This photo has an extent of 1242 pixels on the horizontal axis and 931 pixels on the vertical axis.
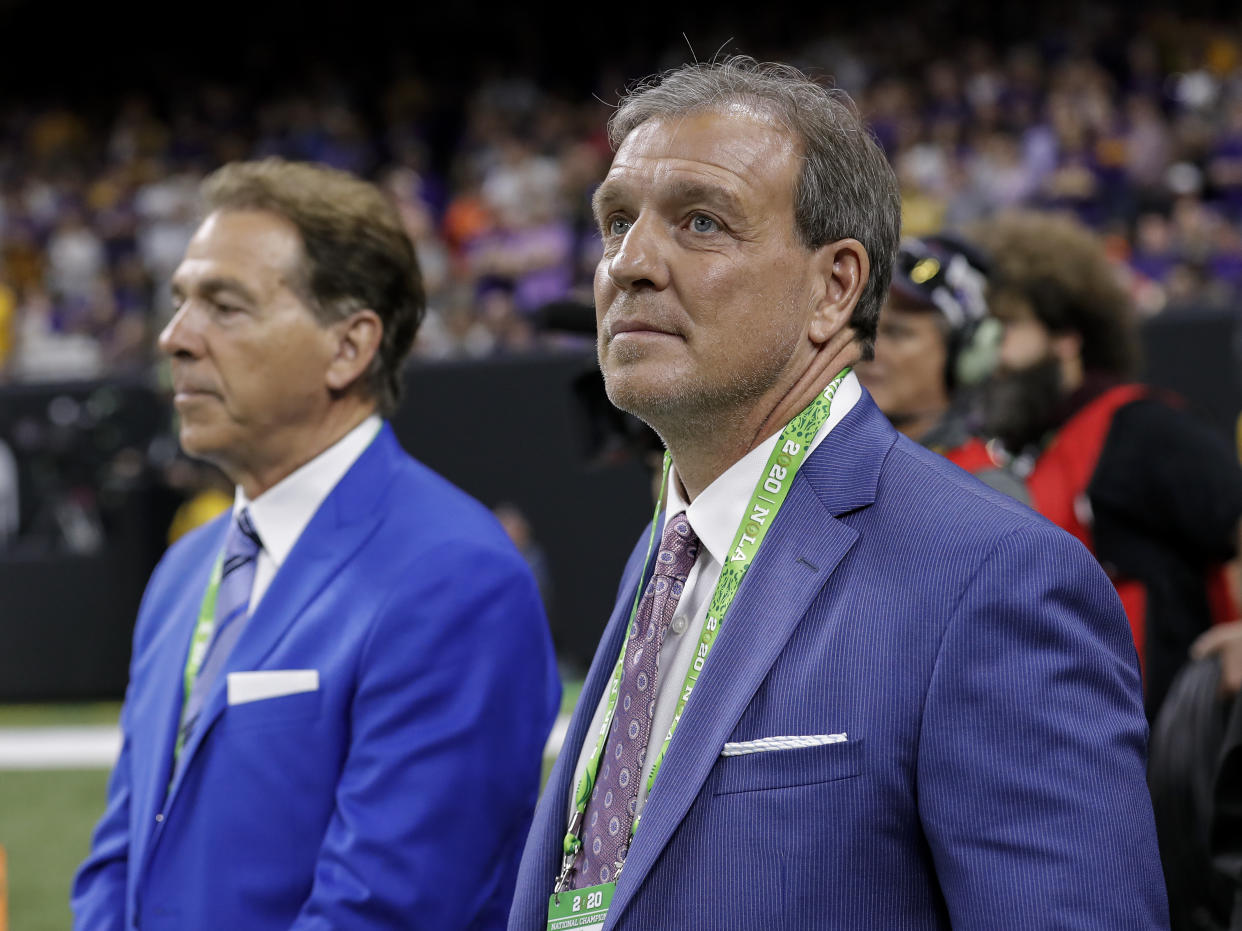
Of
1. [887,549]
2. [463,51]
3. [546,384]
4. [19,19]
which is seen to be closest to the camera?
[887,549]

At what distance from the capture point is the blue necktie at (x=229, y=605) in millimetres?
2211

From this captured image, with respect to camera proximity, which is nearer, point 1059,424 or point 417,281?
point 417,281

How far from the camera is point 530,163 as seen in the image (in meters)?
13.4

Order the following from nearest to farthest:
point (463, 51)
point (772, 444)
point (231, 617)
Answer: point (772, 444) < point (231, 617) < point (463, 51)

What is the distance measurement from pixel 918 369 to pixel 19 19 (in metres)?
19.5

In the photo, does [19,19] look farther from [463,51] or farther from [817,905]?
[817,905]

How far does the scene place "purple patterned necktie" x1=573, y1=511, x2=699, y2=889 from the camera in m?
1.51

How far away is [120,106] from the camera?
17.9 meters

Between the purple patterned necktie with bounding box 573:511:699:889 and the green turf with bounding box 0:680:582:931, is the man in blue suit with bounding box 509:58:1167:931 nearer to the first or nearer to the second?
the purple patterned necktie with bounding box 573:511:699:889

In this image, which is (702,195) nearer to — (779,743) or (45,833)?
(779,743)

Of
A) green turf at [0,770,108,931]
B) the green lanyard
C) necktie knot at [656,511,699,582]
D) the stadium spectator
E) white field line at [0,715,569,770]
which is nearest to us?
the green lanyard

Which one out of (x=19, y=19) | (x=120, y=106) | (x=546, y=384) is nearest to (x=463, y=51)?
(x=120, y=106)

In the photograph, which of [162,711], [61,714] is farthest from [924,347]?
[61,714]

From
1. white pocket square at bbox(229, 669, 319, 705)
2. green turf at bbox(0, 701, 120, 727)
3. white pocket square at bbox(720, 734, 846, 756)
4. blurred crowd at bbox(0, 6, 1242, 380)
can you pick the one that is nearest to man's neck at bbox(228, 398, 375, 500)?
white pocket square at bbox(229, 669, 319, 705)
